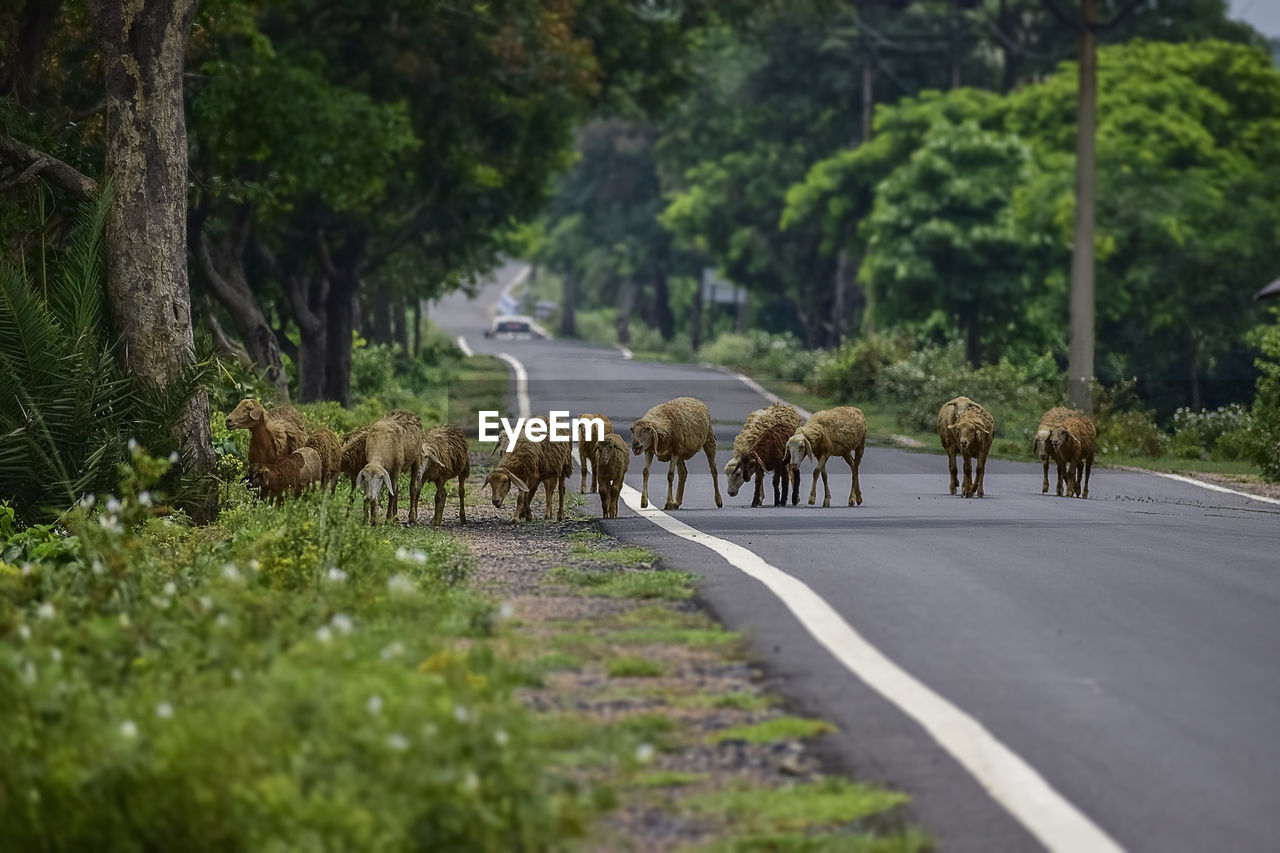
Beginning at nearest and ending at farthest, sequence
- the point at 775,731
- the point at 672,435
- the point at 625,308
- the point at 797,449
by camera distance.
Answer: the point at 775,731
the point at 672,435
the point at 797,449
the point at 625,308

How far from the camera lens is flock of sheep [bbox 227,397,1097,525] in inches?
732

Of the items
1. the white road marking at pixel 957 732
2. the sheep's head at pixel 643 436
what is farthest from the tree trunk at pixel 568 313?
the white road marking at pixel 957 732

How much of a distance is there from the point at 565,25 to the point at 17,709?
3515 cm

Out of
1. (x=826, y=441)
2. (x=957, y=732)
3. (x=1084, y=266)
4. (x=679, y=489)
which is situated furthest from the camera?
(x=1084, y=266)

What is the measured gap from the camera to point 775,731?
895cm

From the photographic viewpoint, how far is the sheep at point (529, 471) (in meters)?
19.0

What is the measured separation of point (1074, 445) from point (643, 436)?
593 cm

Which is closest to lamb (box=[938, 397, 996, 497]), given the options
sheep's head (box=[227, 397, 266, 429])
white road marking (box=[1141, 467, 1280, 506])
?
white road marking (box=[1141, 467, 1280, 506])

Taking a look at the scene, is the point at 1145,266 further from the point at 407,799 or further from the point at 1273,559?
the point at 407,799

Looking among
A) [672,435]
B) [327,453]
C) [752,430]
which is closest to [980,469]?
[752,430]

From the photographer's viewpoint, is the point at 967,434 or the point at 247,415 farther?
the point at 967,434

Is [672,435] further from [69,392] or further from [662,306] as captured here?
[662,306]

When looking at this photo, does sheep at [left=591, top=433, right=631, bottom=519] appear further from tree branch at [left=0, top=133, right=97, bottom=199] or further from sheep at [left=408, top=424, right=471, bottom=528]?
tree branch at [left=0, top=133, right=97, bottom=199]

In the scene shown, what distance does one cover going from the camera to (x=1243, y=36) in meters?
75.1
